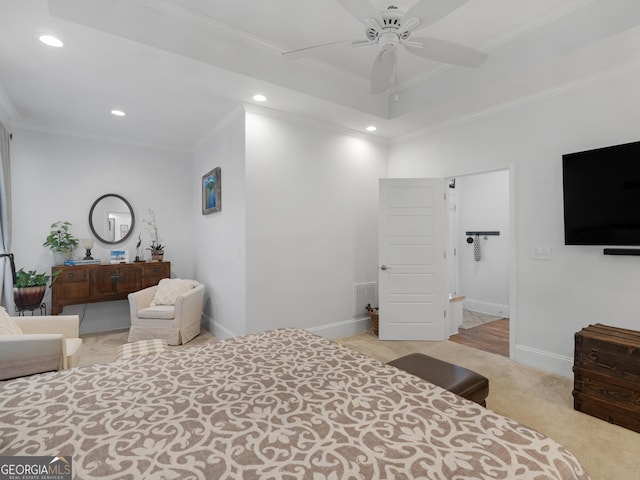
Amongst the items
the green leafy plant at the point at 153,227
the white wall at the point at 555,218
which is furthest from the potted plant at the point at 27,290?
the white wall at the point at 555,218

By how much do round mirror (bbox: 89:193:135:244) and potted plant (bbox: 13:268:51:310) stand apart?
113 centimetres

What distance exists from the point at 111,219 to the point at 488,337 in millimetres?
5331

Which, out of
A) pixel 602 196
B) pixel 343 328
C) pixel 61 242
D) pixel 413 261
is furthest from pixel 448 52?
pixel 61 242

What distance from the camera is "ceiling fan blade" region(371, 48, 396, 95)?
6.81 feet

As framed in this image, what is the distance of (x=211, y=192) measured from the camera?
14.3 ft

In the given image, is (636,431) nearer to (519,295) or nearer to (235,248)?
(519,295)

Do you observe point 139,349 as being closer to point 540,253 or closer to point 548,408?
point 548,408

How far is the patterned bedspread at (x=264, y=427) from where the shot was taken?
860mm

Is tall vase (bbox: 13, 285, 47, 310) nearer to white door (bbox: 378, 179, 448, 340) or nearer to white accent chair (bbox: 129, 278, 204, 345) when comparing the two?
white accent chair (bbox: 129, 278, 204, 345)

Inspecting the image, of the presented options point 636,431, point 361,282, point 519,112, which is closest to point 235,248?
point 361,282

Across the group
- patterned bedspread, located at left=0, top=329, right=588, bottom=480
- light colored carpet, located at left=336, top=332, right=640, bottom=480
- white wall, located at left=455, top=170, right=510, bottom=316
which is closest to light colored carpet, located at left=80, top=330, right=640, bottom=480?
light colored carpet, located at left=336, top=332, right=640, bottom=480

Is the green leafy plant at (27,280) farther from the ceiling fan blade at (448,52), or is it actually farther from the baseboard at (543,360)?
the baseboard at (543,360)

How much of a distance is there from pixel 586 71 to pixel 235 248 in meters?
3.65

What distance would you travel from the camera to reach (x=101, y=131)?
442cm
